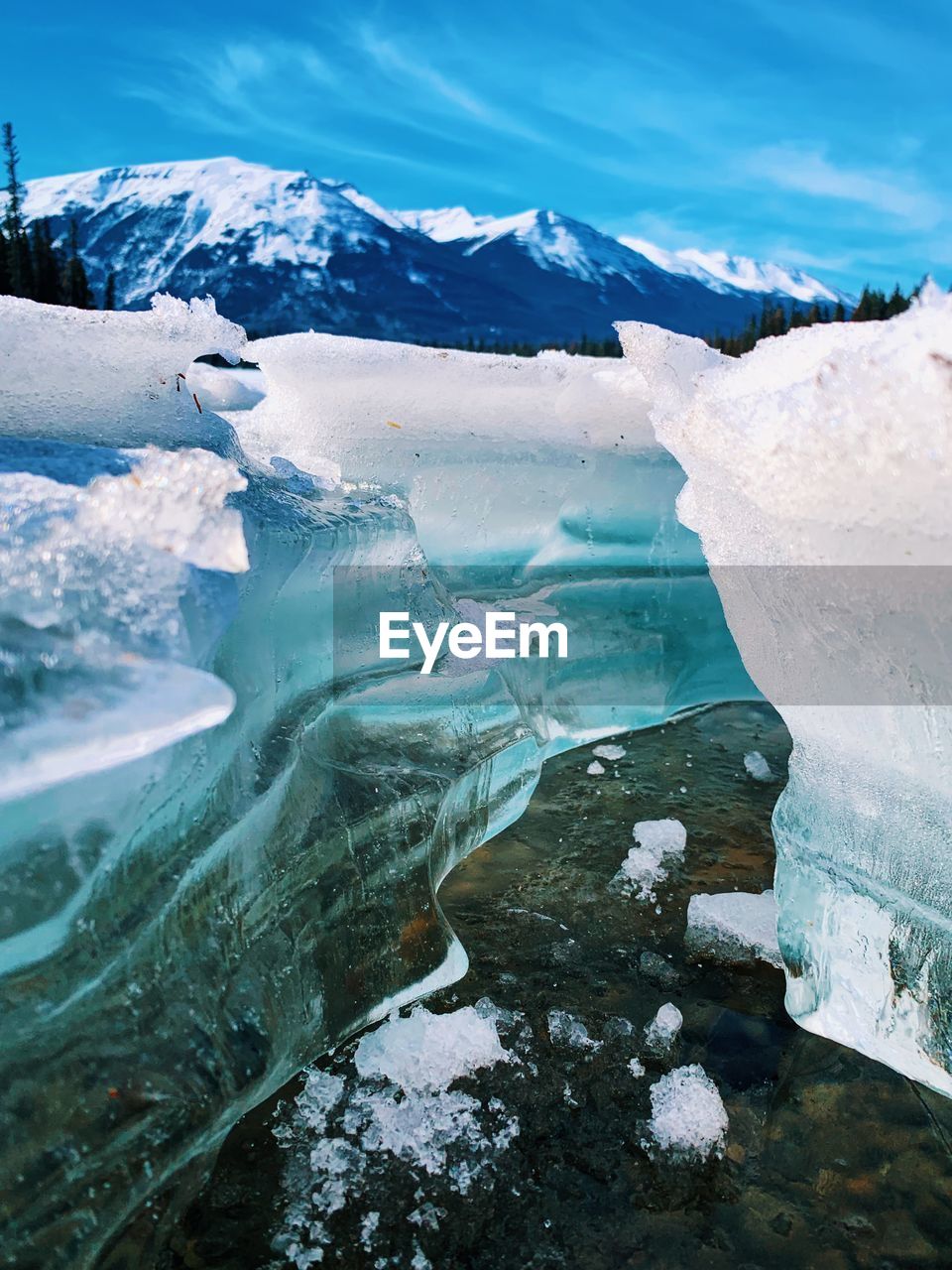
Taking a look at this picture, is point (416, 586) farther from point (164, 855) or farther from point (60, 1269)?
point (60, 1269)

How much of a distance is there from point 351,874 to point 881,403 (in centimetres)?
178

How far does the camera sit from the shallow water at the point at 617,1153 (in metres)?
1.99

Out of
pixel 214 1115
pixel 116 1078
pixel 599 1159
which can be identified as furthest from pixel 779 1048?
pixel 116 1078

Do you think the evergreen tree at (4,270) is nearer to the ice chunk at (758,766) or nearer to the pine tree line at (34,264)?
the pine tree line at (34,264)

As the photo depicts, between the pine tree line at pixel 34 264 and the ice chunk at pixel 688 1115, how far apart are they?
4819cm

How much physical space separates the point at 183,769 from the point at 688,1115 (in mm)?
1503

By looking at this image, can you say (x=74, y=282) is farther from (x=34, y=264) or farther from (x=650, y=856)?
(x=650, y=856)

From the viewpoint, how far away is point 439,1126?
2.24 metres

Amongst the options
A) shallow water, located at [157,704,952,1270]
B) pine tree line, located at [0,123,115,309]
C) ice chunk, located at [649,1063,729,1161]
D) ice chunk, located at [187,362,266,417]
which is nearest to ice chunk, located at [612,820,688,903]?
shallow water, located at [157,704,952,1270]

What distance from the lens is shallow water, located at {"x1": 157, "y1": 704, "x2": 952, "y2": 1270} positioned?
6.51 ft

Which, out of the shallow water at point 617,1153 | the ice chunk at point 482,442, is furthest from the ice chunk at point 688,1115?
the ice chunk at point 482,442

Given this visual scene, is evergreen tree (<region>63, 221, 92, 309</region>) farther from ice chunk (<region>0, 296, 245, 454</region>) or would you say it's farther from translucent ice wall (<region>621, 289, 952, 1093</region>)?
translucent ice wall (<region>621, 289, 952, 1093</region>)

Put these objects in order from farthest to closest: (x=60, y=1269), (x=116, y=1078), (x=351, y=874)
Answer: (x=351, y=874) → (x=116, y=1078) → (x=60, y=1269)

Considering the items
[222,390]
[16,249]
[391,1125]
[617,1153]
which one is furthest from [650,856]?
[16,249]
